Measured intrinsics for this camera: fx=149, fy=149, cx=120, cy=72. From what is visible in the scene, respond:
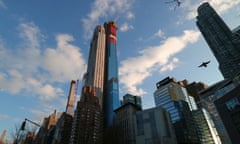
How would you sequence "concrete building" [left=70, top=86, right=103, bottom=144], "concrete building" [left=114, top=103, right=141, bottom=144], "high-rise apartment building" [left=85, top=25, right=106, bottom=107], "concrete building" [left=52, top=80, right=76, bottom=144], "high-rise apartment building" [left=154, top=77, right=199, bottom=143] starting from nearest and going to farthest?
"concrete building" [left=114, top=103, right=141, bottom=144] → "concrete building" [left=70, top=86, right=103, bottom=144] → "high-rise apartment building" [left=154, top=77, right=199, bottom=143] → "concrete building" [left=52, top=80, right=76, bottom=144] → "high-rise apartment building" [left=85, top=25, right=106, bottom=107]

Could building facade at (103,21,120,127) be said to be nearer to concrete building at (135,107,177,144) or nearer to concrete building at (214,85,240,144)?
concrete building at (135,107,177,144)

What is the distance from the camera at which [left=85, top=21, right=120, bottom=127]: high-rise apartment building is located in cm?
14325

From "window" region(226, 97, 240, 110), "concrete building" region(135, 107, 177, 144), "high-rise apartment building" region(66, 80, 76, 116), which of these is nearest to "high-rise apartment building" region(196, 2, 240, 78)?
"concrete building" region(135, 107, 177, 144)

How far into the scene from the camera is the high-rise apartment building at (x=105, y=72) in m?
143

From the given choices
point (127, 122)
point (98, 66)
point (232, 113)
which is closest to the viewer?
point (232, 113)

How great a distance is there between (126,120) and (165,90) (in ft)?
154

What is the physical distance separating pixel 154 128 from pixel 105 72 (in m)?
98.8

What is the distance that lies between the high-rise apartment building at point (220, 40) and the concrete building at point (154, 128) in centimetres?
5713

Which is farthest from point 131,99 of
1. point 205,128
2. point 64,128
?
point 64,128

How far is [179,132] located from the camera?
110 meters

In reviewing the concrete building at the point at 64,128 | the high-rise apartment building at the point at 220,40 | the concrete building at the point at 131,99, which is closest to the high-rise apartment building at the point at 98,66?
the concrete building at the point at 131,99

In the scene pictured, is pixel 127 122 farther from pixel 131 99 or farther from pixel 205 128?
pixel 205 128

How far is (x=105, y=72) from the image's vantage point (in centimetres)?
17075

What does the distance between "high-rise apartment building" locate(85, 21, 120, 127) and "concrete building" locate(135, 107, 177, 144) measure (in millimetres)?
45284
